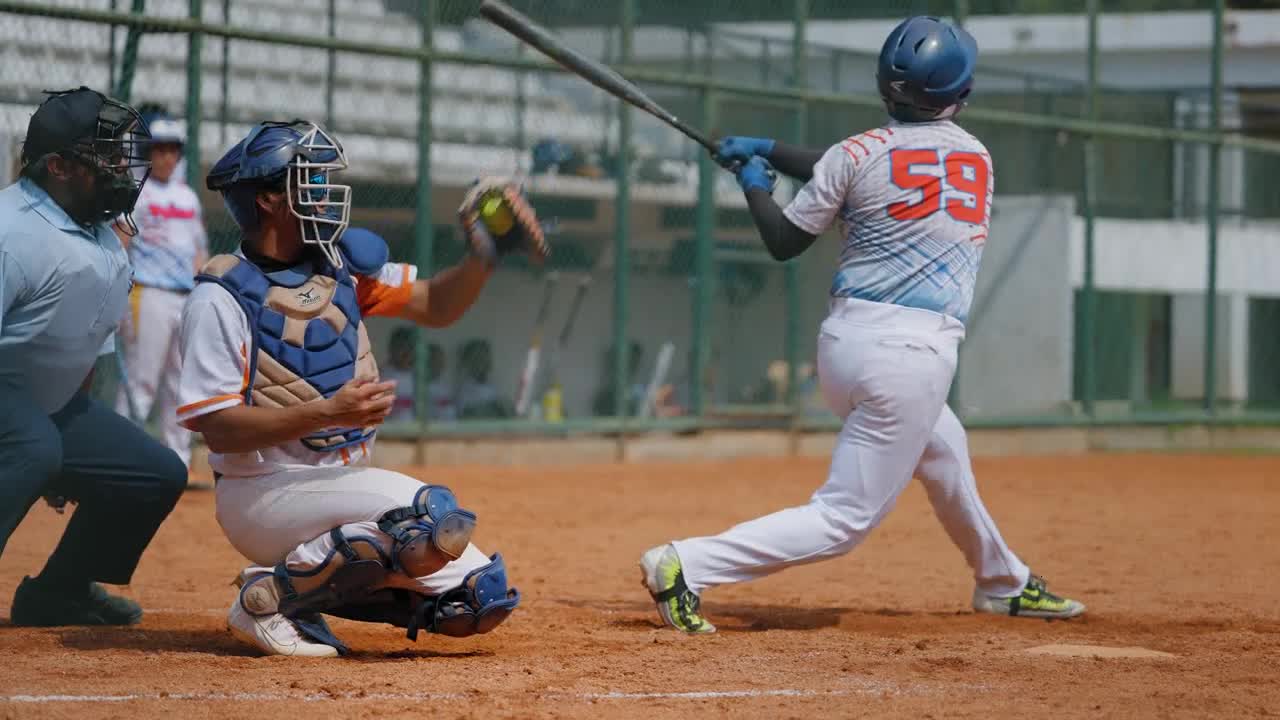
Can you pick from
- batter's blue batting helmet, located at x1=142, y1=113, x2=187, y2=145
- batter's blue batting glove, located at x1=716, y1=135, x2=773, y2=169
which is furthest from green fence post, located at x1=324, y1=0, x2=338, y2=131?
batter's blue batting glove, located at x1=716, y1=135, x2=773, y2=169

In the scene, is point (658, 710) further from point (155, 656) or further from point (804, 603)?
point (804, 603)

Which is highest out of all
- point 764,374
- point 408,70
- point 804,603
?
point 408,70

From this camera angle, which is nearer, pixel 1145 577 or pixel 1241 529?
pixel 1145 577

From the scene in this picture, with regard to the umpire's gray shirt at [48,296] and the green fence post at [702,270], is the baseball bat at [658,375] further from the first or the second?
the umpire's gray shirt at [48,296]

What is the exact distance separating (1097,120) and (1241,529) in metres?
6.73

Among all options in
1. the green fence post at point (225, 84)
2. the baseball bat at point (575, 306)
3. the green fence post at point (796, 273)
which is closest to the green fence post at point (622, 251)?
the baseball bat at point (575, 306)

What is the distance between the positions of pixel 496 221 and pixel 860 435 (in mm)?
1379

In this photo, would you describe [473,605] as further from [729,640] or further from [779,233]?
[779,233]

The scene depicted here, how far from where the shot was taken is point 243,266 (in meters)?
4.55

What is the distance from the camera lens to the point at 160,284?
8.95 meters

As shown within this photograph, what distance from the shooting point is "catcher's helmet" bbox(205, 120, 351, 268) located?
455cm

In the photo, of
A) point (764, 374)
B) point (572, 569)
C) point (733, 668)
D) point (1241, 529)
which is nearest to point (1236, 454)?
point (764, 374)

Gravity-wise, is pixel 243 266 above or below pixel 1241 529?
above

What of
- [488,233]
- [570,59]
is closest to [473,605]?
[488,233]
